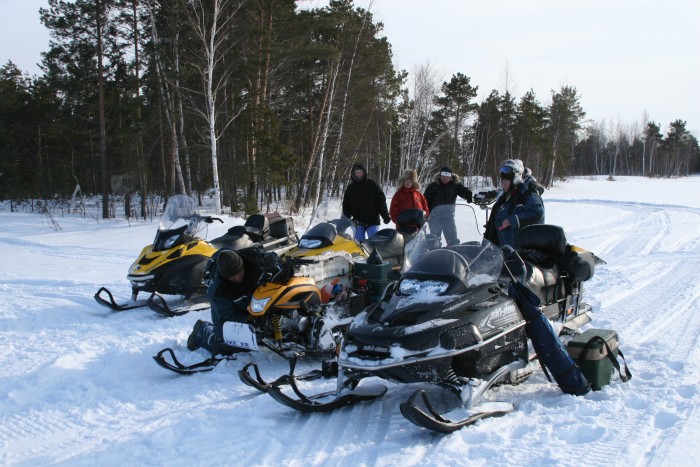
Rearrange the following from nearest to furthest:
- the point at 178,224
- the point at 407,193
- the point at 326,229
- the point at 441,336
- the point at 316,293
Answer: the point at 441,336, the point at 316,293, the point at 326,229, the point at 178,224, the point at 407,193

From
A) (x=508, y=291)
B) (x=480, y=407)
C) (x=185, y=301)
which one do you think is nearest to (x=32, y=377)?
(x=185, y=301)

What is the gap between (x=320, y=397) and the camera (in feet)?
11.6

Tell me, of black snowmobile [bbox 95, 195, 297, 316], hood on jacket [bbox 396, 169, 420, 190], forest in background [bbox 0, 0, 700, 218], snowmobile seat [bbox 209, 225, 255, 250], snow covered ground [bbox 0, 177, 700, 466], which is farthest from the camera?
forest in background [bbox 0, 0, 700, 218]

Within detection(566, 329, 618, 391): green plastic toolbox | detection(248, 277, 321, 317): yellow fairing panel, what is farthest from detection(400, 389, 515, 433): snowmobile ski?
detection(248, 277, 321, 317): yellow fairing panel

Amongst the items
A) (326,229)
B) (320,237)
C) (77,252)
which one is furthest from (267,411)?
(77,252)

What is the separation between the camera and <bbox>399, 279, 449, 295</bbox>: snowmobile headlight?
336 centimetres

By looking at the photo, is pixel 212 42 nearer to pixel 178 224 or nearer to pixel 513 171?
pixel 178 224

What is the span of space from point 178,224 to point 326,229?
2.20 metres

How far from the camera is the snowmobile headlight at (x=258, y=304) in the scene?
14.0 feet

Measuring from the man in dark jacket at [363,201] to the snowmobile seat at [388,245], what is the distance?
4.25 ft

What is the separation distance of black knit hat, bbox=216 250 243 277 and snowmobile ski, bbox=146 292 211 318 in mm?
1943

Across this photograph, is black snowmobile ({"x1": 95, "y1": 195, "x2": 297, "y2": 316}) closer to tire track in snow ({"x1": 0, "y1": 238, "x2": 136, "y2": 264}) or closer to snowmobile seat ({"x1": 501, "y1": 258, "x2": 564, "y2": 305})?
snowmobile seat ({"x1": 501, "y1": 258, "x2": 564, "y2": 305})


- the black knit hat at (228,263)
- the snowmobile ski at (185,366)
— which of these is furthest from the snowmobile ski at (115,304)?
the black knit hat at (228,263)

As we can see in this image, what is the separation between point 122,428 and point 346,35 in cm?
1830
